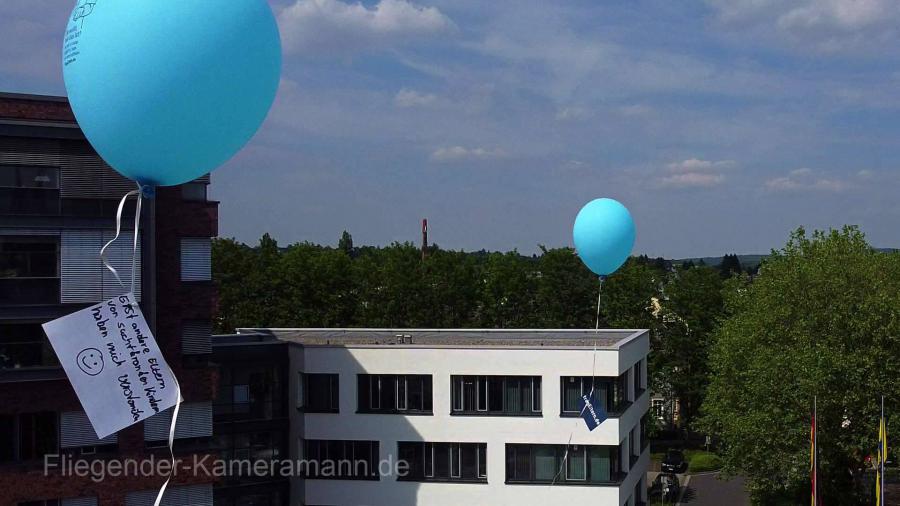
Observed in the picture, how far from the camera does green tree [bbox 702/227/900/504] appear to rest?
38344 mm

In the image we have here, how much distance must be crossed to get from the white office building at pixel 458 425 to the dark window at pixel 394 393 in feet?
0.13

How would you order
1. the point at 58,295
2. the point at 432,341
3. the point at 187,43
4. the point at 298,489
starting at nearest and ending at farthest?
1. the point at 187,43
2. the point at 58,295
3. the point at 298,489
4. the point at 432,341

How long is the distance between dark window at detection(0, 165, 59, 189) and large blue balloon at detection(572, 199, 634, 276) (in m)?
15.9

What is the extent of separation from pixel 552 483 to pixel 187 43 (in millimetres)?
28903

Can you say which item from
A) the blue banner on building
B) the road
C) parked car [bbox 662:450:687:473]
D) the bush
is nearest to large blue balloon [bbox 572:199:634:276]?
the blue banner on building

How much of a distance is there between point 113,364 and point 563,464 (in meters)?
26.7

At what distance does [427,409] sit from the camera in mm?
36281

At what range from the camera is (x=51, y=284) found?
26625mm

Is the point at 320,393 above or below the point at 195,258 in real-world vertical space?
below

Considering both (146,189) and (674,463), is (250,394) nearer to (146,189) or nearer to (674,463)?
(146,189)

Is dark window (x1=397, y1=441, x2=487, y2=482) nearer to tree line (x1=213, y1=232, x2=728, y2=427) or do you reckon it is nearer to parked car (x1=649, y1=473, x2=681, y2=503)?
parked car (x1=649, y1=473, x2=681, y2=503)

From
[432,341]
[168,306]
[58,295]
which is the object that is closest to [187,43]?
[58,295]

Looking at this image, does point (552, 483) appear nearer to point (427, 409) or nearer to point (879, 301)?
point (427, 409)

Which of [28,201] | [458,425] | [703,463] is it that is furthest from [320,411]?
[703,463]
